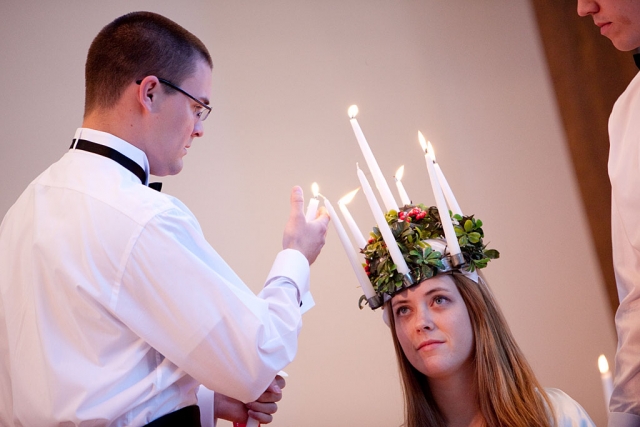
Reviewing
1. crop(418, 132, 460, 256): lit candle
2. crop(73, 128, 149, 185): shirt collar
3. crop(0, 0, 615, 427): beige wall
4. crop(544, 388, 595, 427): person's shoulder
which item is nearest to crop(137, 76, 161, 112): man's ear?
crop(73, 128, 149, 185): shirt collar

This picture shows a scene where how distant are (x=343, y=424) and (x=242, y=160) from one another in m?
1.30

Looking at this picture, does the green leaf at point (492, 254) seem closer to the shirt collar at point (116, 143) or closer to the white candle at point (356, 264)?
the white candle at point (356, 264)

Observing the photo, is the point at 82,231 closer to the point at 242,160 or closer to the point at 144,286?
the point at 144,286

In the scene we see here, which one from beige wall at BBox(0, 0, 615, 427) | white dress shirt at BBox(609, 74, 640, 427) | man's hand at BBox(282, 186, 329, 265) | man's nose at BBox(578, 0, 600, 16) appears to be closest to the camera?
white dress shirt at BBox(609, 74, 640, 427)

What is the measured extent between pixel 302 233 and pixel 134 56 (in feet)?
2.21

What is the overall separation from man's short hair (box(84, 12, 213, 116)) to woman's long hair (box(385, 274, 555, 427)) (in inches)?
40.0

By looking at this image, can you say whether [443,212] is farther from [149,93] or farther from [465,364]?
[149,93]

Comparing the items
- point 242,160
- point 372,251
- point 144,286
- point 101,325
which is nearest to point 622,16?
point 372,251

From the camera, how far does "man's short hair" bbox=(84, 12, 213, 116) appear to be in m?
1.84

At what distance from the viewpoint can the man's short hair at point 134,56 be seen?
184cm

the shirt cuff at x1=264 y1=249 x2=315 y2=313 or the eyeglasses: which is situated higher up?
the eyeglasses

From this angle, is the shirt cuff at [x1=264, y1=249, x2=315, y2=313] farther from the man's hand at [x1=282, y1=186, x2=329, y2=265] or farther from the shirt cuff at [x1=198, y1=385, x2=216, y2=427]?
the shirt cuff at [x1=198, y1=385, x2=216, y2=427]

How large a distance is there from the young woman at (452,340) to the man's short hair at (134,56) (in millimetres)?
→ 850

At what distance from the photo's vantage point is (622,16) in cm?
174
